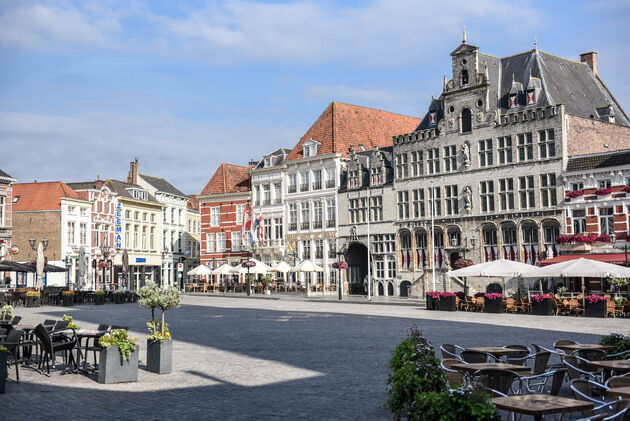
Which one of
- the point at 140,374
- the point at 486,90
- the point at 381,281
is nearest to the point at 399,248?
the point at 381,281

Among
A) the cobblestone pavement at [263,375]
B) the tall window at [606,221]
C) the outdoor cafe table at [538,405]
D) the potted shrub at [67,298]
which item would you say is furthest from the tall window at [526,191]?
the outdoor cafe table at [538,405]

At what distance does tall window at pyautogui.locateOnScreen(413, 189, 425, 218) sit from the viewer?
53344 millimetres

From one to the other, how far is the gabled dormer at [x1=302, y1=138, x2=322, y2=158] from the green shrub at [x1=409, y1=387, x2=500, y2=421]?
5646cm

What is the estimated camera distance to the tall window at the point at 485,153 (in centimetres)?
4869

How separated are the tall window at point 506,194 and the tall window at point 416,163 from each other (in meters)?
7.21

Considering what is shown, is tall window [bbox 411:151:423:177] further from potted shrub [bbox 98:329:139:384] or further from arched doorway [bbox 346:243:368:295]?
potted shrub [bbox 98:329:139:384]

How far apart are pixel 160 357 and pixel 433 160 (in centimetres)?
4042

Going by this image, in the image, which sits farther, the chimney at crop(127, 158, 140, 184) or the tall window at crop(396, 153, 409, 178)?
the chimney at crop(127, 158, 140, 184)

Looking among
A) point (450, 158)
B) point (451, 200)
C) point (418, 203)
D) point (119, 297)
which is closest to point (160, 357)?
point (119, 297)

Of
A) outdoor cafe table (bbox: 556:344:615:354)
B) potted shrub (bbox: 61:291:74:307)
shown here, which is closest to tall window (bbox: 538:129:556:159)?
potted shrub (bbox: 61:291:74:307)

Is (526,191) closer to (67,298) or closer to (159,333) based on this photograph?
(67,298)

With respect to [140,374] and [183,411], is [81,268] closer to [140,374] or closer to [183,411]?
[140,374]

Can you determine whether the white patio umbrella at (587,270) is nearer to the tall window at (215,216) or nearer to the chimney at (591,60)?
the chimney at (591,60)

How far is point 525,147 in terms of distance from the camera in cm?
4653
